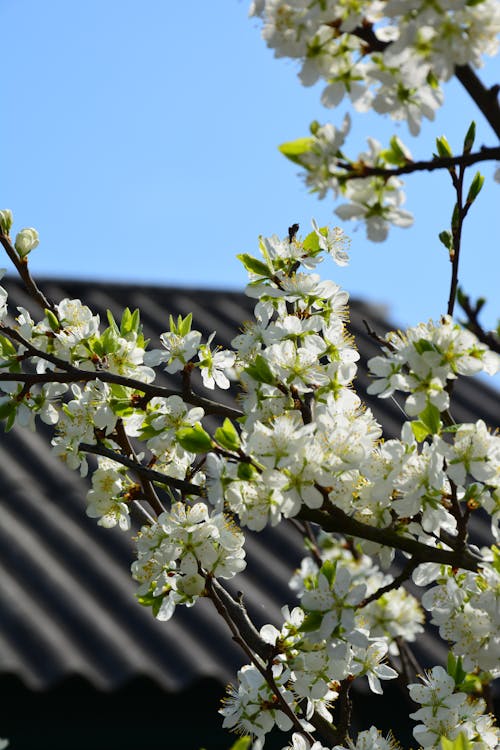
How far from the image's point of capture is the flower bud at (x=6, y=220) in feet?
4.96

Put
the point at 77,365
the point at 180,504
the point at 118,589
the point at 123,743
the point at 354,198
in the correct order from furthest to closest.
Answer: the point at 118,589 → the point at 123,743 → the point at 77,365 → the point at 180,504 → the point at 354,198

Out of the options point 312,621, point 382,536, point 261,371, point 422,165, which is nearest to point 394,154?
point 422,165

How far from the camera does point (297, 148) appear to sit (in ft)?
3.32

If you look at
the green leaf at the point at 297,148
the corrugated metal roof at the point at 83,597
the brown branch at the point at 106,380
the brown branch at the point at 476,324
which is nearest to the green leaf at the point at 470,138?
the brown branch at the point at 476,324

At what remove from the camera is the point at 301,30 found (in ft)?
3.27

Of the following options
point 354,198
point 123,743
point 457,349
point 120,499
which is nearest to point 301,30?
point 354,198

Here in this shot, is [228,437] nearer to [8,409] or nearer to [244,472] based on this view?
[244,472]

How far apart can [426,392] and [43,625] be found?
1861mm

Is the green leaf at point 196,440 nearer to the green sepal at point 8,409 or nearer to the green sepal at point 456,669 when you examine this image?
the green sepal at point 8,409

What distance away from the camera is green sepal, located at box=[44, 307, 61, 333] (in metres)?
1.42

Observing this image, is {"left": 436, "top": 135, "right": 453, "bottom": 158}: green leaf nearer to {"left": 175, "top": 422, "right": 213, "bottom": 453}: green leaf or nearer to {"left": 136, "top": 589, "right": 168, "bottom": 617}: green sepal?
{"left": 175, "top": 422, "right": 213, "bottom": 453}: green leaf

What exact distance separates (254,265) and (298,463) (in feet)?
1.26

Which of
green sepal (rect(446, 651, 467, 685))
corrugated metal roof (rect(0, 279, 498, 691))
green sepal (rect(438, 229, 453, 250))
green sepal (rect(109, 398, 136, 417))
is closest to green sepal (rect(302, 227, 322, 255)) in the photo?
green sepal (rect(438, 229, 453, 250))

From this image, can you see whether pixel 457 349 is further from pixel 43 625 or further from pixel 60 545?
pixel 60 545
